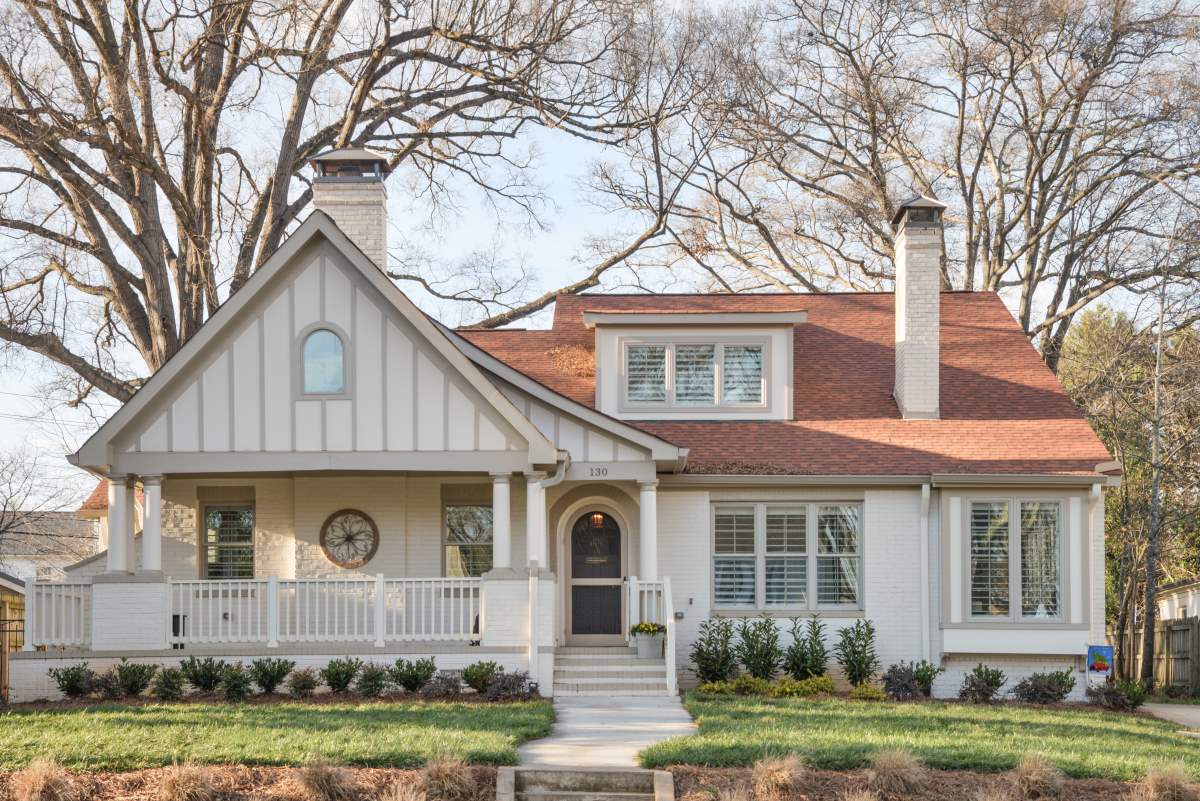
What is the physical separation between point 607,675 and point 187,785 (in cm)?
764

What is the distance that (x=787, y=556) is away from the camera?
65.3 ft

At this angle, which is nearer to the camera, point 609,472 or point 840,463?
point 609,472

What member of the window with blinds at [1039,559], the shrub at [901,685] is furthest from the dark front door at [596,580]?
the window with blinds at [1039,559]

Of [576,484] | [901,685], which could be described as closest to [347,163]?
[576,484]

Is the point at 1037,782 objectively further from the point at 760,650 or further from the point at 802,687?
the point at 760,650

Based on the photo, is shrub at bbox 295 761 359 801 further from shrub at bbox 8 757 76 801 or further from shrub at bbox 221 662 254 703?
shrub at bbox 221 662 254 703

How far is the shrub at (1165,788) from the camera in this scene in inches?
443

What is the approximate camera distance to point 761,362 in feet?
70.0

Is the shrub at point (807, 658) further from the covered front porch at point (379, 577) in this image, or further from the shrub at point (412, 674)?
the shrub at point (412, 674)

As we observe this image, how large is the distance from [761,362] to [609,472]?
12.9 ft

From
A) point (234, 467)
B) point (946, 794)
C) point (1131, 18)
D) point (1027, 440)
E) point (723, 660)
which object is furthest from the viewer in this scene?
point (1131, 18)

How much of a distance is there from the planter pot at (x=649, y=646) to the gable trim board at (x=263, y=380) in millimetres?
2705

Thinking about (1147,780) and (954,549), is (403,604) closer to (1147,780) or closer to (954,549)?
(954,549)

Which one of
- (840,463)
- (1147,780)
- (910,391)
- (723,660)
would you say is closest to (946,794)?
(1147,780)
